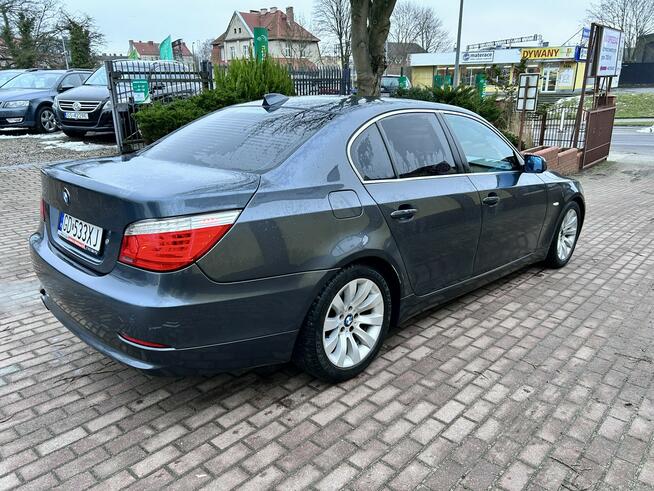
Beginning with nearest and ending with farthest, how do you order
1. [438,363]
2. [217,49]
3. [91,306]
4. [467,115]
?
[91,306]
[438,363]
[467,115]
[217,49]

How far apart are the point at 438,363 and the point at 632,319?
71.2 inches

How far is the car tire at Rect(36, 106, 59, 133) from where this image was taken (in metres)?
14.1

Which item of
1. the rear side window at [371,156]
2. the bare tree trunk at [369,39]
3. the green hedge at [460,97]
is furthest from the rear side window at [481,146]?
the green hedge at [460,97]

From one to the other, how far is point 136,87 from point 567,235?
27.6ft

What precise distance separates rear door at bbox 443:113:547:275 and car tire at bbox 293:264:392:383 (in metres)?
→ 1.16

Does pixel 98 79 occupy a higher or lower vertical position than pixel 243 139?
higher

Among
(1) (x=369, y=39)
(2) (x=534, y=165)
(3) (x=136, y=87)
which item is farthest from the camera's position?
(3) (x=136, y=87)

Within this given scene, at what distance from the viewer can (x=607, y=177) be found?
12117 mm

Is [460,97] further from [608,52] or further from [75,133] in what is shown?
[75,133]

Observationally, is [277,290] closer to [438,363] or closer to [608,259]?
[438,363]

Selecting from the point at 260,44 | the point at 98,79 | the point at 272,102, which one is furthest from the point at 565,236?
the point at 98,79

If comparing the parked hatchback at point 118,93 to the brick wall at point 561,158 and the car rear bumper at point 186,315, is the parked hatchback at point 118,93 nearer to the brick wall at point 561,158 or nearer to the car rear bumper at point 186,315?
the brick wall at point 561,158

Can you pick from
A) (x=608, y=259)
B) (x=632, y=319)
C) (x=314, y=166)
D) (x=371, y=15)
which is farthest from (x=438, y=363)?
(x=371, y=15)

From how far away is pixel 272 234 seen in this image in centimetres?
257
